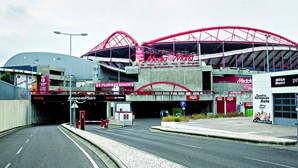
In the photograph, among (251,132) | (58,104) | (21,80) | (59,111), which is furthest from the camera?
(21,80)

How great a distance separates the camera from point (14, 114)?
38781mm

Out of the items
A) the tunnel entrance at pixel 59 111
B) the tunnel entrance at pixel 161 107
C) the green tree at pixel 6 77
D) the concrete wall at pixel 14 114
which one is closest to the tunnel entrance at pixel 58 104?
the tunnel entrance at pixel 59 111

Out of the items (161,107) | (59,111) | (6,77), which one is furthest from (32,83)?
(161,107)

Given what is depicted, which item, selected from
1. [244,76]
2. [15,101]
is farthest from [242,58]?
[15,101]

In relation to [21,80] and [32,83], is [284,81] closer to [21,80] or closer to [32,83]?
[21,80]

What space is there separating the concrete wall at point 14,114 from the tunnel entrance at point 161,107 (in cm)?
2299

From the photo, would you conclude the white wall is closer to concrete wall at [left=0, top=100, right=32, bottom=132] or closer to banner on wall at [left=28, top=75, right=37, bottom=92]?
concrete wall at [left=0, top=100, right=32, bottom=132]

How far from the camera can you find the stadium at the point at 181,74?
2454 inches

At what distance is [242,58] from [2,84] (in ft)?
280

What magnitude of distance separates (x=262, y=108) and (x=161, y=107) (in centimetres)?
4269

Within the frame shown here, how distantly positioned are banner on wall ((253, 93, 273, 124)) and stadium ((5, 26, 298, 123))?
2.25 ft

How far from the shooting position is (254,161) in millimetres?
12133

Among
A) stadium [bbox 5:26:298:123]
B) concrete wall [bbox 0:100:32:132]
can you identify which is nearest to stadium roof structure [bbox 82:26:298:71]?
stadium [bbox 5:26:298:123]

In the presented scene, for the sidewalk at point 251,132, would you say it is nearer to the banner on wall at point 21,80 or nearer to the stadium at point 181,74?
the stadium at point 181,74
